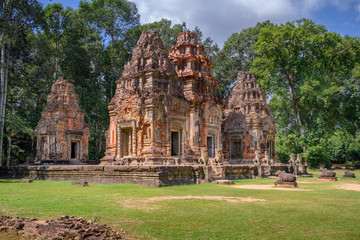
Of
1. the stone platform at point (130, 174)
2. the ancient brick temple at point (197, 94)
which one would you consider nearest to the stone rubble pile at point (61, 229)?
the stone platform at point (130, 174)

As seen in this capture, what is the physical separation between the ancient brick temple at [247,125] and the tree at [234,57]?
1103 centimetres

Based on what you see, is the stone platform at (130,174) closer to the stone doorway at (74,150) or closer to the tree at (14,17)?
the tree at (14,17)

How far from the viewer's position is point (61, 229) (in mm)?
4793

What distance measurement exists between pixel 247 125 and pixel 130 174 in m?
17.6

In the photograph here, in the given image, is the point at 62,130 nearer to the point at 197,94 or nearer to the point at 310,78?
the point at 197,94

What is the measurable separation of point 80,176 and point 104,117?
57.4ft

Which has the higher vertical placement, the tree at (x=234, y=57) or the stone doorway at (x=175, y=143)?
the tree at (x=234, y=57)

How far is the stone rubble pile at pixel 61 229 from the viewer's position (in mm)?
4660

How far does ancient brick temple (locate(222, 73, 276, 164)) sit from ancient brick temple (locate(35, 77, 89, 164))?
13126mm

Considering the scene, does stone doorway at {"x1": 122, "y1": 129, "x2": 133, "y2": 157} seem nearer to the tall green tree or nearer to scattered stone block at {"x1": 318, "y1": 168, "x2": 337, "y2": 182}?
scattered stone block at {"x1": 318, "y1": 168, "x2": 337, "y2": 182}

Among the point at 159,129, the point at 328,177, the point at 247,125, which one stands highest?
the point at 247,125

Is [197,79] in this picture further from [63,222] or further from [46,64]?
[63,222]

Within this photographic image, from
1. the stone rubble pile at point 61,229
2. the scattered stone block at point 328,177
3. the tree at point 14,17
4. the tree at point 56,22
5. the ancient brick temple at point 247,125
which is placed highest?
the tree at point 56,22

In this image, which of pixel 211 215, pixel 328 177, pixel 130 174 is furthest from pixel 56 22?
pixel 211 215
